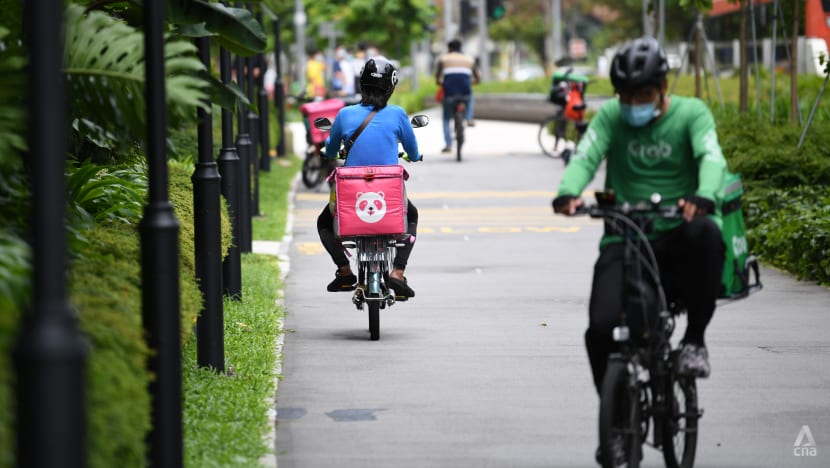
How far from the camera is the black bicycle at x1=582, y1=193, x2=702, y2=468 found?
6.05 m

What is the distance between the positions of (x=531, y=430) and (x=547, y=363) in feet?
6.50

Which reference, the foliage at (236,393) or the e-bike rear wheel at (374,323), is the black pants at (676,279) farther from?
the e-bike rear wheel at (374,323)

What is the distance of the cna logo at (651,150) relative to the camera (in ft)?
21.6

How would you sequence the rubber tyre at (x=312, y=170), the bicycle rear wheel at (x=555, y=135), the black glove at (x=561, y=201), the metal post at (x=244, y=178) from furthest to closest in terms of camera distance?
the bicycle rear wheel at (x=555, y=135) < the rubber tyre at (x=312, y=170) < the metal post at (x=244, y=178) < the black glove at (x=561, y=201)

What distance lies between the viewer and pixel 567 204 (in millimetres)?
6359

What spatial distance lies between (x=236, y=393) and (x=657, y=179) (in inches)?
109

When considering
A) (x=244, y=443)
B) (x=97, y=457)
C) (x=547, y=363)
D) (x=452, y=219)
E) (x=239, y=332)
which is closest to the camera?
(x=97, y=457)

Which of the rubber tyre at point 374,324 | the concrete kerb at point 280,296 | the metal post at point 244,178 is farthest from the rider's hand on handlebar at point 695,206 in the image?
the metal post at point 244,178

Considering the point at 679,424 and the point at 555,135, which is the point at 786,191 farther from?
the point at 555,135

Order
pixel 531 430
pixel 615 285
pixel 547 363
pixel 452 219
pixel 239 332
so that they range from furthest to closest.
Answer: pixel 452 219
pixel 239 332
pixel 547 363
pixel 531 430
pixel 615 285

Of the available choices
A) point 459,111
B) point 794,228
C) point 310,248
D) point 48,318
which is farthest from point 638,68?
point 459,111

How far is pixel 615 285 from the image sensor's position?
20.9ft

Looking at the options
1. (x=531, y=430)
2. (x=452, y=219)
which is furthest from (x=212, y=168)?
(x=452, y=219)

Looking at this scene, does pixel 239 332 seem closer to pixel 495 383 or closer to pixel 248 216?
pixel 495 383
